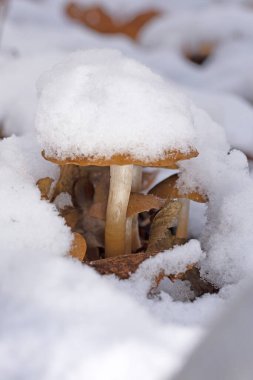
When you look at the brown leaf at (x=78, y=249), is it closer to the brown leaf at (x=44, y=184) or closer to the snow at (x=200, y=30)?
the brown leaf at (x=44, y=184)

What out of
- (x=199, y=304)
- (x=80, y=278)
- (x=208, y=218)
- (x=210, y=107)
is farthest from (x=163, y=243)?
(x=210, y=107)

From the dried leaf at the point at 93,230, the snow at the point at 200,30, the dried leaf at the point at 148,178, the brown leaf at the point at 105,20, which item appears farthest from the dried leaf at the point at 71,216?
the brown leaf at the point at 105,20

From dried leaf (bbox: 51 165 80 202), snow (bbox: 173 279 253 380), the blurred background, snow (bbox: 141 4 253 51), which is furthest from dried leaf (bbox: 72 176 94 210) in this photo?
snow (bbox: 141 4 253 51)

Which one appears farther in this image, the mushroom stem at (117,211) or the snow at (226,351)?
the mushroom stem at (117,211)

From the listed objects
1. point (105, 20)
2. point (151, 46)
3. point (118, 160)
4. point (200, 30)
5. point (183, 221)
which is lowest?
point (105, 20)

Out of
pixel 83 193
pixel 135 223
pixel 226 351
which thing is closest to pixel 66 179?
pixel 83 193

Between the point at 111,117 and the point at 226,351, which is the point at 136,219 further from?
the point at 226,351

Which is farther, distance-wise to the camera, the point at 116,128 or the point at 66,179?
the point at 66,179
